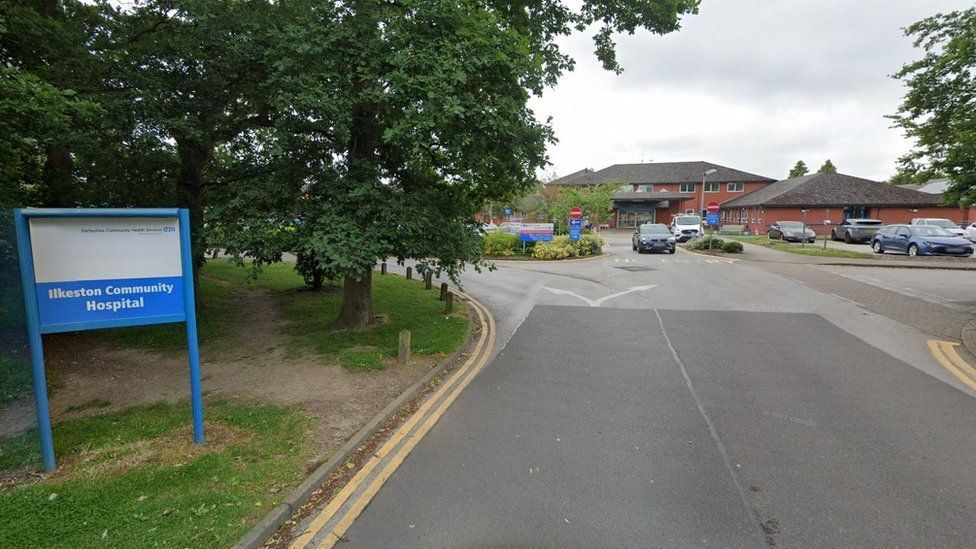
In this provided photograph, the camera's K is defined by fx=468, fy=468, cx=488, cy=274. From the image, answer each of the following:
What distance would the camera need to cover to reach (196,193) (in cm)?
927

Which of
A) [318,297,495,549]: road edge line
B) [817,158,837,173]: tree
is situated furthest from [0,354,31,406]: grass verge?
[817,158,837,173]: tree

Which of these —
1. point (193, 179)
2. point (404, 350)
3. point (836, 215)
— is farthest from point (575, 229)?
point (836, 215)

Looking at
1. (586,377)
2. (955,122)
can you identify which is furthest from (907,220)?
(586,377)

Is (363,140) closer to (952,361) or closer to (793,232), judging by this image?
(952,361)

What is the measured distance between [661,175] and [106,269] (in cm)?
6557

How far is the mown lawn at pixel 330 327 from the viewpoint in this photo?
7625mm

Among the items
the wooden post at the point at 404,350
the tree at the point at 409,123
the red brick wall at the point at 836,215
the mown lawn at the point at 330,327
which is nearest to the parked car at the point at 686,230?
the red brick wall at the point at 836,215

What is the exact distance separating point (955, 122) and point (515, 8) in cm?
1048

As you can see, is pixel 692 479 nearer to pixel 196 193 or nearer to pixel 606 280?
pixel 196 193

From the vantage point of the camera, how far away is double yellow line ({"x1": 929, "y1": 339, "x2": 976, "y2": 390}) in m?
6.21

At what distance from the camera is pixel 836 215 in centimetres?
4056

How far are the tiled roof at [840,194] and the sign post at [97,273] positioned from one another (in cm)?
4758

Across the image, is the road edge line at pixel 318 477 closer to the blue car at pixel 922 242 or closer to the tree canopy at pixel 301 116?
the tree canopy at pixel 301 116

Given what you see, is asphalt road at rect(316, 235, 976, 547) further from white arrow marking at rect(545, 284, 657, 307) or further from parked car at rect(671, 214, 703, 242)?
parked car at rect(671, 214, 703, 242)
